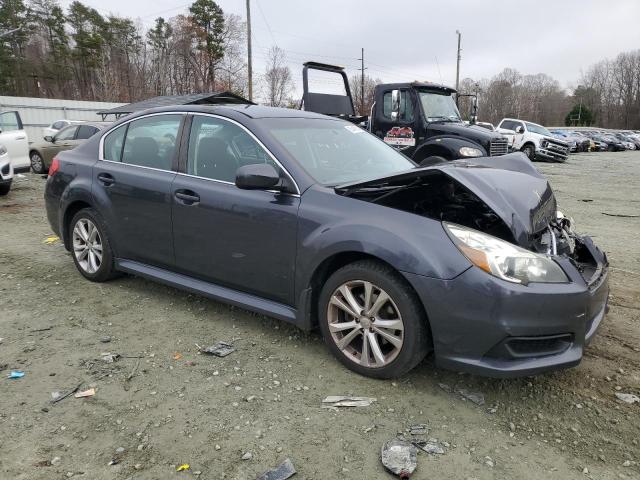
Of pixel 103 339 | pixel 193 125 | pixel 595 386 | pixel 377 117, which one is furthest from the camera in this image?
pixel 377 117

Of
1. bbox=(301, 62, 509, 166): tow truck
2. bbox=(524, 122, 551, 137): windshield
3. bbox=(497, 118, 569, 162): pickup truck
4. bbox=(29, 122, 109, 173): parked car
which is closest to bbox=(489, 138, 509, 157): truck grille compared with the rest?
bbox=(301, 62, 509, 166): tow truck

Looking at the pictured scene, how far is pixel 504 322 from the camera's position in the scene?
102 inches

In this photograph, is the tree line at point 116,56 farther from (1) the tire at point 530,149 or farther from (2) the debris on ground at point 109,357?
(2) the debris on ground at point 109,357

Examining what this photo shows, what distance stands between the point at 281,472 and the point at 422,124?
8956mm

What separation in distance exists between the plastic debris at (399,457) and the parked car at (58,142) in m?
13.2

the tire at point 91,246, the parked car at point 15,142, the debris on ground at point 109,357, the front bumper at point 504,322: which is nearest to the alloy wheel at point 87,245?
the tire at point 91,246

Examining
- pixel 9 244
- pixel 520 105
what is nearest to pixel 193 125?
pixel 9 244

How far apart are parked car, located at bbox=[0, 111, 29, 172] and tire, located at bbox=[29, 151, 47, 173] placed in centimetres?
244

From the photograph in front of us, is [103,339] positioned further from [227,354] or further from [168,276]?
[227,354]

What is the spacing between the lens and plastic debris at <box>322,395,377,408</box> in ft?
9.23

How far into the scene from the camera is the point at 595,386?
2990 mm

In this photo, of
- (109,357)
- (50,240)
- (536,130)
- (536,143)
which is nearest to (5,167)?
(50,240)

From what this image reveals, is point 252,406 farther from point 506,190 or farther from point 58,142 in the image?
point 58,142

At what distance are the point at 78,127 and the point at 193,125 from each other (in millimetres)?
11542
